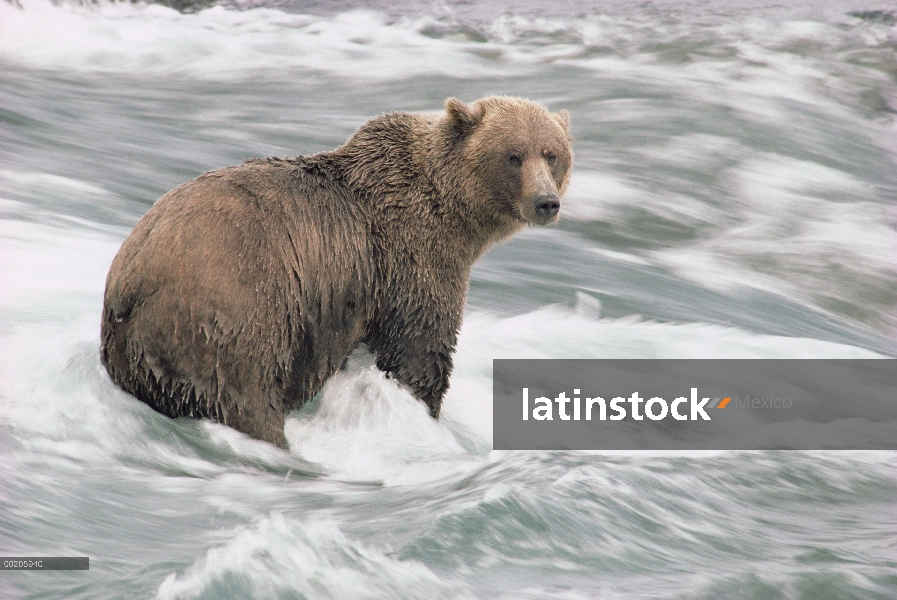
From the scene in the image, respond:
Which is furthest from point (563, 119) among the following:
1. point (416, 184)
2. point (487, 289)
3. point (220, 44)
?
point (220, 44)

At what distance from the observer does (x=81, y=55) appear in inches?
551

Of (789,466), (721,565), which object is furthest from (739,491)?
(721,565)

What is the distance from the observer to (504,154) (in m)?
6.20

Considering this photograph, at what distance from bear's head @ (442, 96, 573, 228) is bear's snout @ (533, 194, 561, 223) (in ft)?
0.04

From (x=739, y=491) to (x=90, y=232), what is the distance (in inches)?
201

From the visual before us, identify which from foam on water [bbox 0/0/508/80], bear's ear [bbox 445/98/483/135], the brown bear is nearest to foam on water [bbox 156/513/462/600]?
the brown bear

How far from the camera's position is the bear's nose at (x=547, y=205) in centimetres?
601

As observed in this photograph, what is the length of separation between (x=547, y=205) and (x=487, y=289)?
2.79m

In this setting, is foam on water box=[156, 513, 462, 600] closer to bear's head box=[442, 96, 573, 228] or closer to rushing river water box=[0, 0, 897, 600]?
rushing river water box=[0, 0, 897, 600]

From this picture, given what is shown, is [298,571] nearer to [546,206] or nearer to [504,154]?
[546,206]

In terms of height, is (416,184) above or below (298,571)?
above

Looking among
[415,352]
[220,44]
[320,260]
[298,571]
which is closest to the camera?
[298,571]

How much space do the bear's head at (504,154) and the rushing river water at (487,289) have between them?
1224 mm

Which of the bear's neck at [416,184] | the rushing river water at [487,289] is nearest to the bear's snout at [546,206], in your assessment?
the bear's neck at [416,184]
